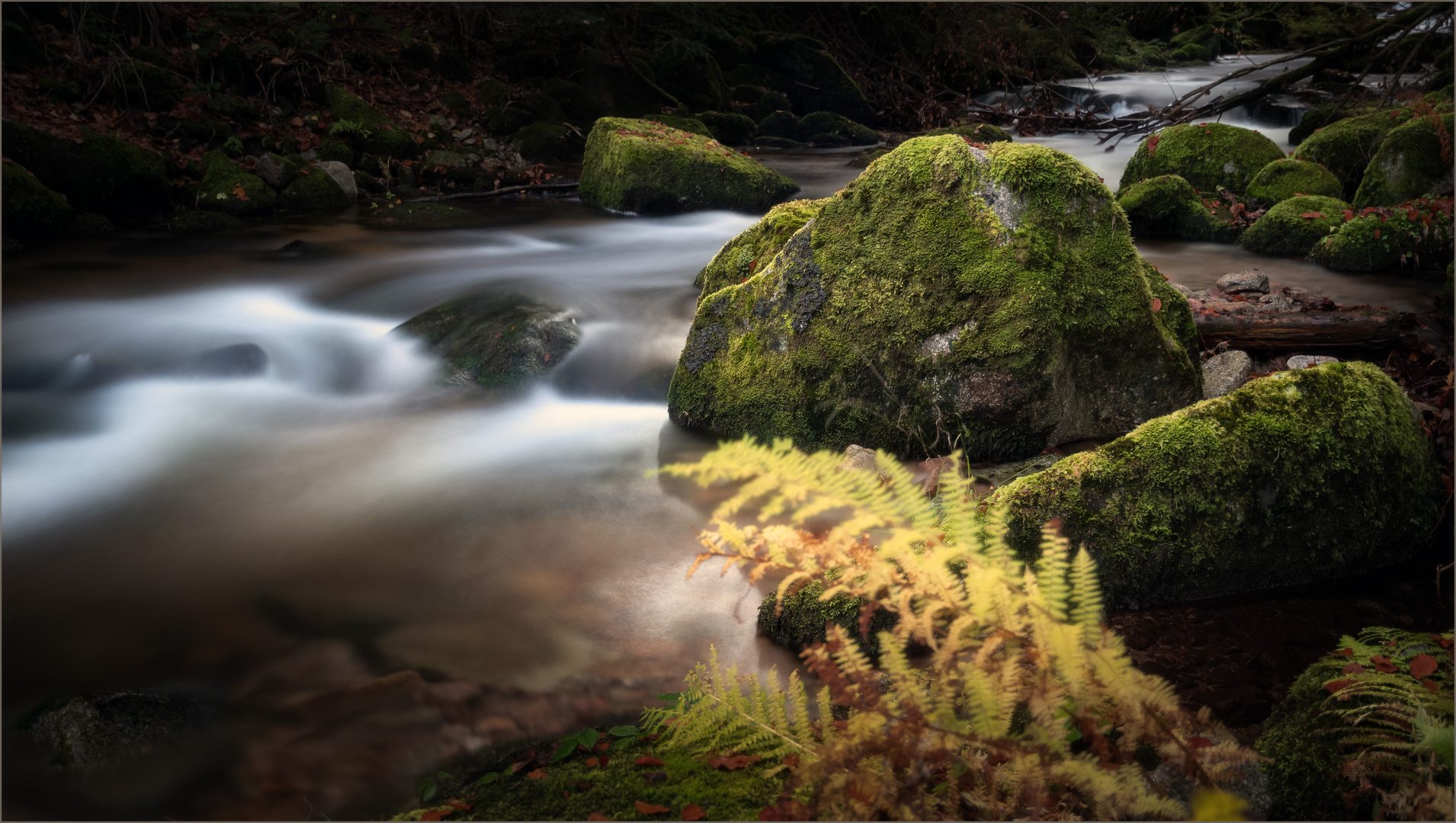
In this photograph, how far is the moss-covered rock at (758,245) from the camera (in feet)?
19.7

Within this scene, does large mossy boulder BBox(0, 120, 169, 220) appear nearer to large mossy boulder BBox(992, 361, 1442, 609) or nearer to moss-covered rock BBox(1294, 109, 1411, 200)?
large mossy boulder BBox(992, 361, 1442, 609)

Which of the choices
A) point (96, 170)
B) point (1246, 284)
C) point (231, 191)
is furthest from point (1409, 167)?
point (96, 170)

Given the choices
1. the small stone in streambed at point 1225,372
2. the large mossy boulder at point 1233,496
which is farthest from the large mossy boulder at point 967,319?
the large mossy boulder at point 1233,496

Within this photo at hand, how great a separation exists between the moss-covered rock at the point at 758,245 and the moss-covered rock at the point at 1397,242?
6259mm

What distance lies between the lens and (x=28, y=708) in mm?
3402

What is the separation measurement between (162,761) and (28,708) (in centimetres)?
84

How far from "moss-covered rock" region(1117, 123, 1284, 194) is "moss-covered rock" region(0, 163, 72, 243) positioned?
43.7 feet

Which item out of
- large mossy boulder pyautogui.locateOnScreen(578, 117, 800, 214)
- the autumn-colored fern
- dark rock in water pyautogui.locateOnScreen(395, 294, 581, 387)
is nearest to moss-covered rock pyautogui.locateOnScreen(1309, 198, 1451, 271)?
large mossy boulder pyautogui.locateOnScreen(578, 117, 800, 214)

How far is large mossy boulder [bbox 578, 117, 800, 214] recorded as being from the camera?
1160 centimetres

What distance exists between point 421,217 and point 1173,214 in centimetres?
1003

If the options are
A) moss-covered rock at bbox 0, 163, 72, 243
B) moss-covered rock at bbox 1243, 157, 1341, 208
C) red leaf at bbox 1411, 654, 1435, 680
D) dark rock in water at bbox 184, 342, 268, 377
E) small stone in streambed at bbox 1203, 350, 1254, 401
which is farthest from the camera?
moss-covered rock at bbox 1243, 157, 1341, 208

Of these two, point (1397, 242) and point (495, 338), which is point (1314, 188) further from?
point (495, 338)

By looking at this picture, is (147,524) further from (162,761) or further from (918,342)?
(918,342)

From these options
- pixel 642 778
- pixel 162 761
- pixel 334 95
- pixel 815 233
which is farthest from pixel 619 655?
pixel 334 95
